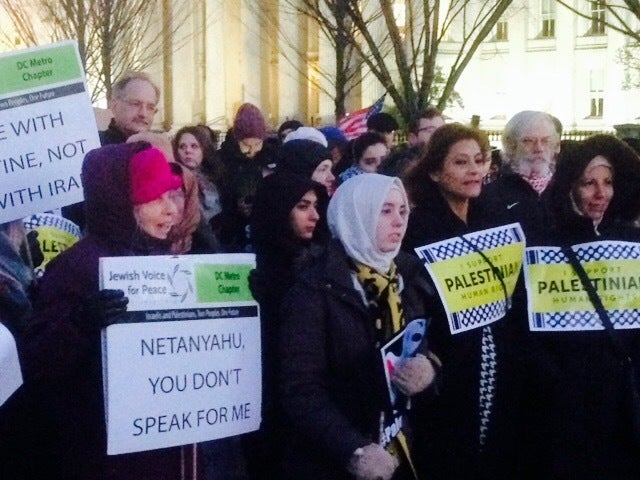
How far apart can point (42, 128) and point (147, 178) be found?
4.24ft

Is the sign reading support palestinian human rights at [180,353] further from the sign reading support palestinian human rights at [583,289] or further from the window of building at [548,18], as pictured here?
the window of building at [548,18]

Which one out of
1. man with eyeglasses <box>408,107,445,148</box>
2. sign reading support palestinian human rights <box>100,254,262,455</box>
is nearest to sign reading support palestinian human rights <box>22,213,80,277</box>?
sign reading support palestinian human rights <box>100,254,262,455</box>

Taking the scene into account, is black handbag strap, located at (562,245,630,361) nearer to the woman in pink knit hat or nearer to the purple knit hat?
the woman in pink knit hat

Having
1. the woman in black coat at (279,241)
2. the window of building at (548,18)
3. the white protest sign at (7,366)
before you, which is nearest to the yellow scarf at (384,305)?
the woman in black coat at (279,241)

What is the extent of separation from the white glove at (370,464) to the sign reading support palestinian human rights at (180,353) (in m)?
0.49

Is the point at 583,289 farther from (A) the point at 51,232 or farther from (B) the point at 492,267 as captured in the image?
(A) the point at 51,232

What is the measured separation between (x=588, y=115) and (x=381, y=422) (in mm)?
45400

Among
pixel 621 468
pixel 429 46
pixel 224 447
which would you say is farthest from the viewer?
pixel 429 46

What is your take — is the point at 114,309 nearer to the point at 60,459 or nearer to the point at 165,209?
the point at 165,209

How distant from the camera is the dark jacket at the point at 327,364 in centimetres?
396

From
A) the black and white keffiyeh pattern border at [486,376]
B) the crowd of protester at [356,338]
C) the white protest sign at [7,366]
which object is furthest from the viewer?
the black and white keffiyeh pattern border at [486,376]

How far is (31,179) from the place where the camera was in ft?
16.4

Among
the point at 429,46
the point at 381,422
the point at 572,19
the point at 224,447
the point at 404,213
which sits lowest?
the point at 224,447

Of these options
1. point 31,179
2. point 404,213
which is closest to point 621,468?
point 404,213
